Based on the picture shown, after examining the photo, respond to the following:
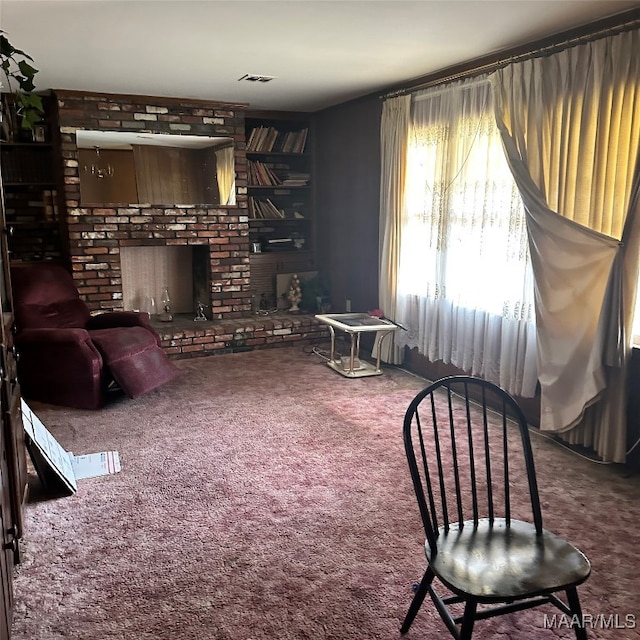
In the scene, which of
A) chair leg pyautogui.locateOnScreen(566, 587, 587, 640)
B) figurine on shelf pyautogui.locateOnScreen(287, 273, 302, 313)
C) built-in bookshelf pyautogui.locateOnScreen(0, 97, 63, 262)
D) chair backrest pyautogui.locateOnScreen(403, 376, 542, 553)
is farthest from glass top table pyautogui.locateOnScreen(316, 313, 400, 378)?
chair leg pyautogui.locateOnScreen(566, 587, 587, 640)

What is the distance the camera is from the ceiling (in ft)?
9.05

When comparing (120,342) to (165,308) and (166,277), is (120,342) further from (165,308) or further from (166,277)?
(166,277)

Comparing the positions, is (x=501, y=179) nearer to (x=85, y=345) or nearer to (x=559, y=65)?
(x=559, y=65)

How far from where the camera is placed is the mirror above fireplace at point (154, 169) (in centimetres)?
516

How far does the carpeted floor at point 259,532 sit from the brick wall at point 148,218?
1.64 m

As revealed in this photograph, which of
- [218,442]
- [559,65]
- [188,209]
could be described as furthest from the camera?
[188,209]

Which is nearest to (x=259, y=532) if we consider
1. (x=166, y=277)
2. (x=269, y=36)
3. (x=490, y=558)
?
(x=490, y=558)

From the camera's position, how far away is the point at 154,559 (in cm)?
232

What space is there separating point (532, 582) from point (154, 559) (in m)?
1.45

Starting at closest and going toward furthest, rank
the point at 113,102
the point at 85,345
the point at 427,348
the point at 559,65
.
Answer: the point at 559,65
the point at 85,345
the point at 427,348
the point at 113,102

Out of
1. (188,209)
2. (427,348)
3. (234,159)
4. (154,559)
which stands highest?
(234,159)

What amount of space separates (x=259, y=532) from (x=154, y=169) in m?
3.90

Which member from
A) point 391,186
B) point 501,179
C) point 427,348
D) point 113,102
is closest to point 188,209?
point 113,102

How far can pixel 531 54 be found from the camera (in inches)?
133
